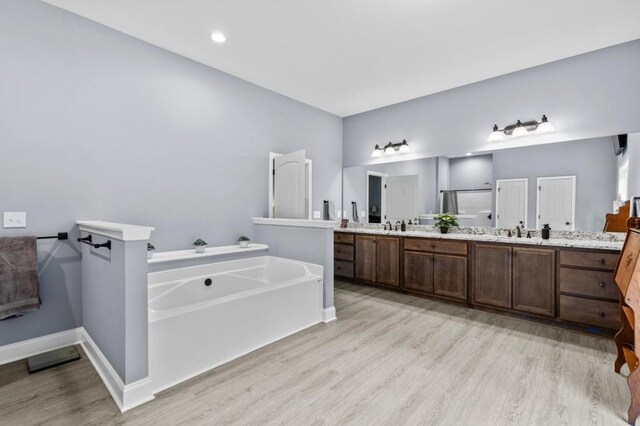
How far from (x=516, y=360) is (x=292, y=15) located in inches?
133

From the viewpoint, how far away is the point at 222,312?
222 cm

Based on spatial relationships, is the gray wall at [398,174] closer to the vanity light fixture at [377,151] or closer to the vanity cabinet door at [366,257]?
the vanity light fixture at [377,151]

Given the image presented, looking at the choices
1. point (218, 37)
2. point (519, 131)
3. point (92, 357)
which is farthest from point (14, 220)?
point (519, 131)

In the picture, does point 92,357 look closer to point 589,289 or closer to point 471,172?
point 589,289

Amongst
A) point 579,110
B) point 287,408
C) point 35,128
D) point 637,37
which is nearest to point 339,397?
point 287,408

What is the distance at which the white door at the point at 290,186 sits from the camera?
384cm

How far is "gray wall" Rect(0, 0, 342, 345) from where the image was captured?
243 cm

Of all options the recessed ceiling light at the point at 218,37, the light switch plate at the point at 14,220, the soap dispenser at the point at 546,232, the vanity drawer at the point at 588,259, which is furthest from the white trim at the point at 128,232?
the soap dispenser at the point at 546,232

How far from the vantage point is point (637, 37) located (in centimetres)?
294

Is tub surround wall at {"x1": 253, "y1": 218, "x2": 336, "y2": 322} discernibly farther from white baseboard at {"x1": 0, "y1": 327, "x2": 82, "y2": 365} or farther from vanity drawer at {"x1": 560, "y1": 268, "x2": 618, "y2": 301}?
vanity drawer at {"x1": 560, "y1": 268, "x2": 618, "y2": 301}

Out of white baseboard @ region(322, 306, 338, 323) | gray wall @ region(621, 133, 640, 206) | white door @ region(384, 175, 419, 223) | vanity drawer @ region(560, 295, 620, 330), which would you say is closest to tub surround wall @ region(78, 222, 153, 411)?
white baseboard @ region(322, 306, 338, 323)

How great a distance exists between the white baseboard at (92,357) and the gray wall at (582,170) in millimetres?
3996

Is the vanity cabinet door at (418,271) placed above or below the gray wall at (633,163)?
below

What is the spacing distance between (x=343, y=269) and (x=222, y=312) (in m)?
2.70
